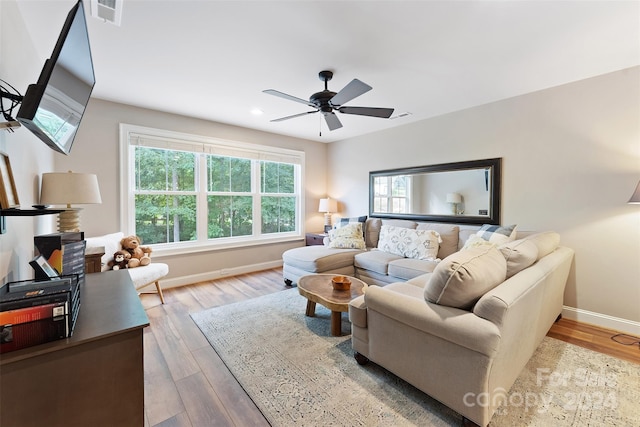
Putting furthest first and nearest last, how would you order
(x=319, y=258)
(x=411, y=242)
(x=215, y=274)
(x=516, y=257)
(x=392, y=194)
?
(x=392, y=194)
(x=215, y=274)
(x=411, y=242)
(x=319, y=258)
(x=516, y=257)

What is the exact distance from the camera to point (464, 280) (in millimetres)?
1414

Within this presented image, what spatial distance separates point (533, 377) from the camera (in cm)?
189

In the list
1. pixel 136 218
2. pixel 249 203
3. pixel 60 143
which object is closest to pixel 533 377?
pixel 60 143

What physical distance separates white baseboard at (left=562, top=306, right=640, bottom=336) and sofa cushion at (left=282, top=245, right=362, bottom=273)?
7.96 ft

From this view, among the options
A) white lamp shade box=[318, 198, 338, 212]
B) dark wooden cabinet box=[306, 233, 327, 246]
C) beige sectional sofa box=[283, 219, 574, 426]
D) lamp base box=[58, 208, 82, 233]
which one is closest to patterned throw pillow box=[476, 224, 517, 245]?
beige sectional sofa box=[283, 219, 574, 426]

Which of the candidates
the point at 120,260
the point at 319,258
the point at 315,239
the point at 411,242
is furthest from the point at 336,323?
the point at 315,239

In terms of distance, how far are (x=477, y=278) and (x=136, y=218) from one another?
→ 4012mm

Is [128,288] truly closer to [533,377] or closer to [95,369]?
[95,369]

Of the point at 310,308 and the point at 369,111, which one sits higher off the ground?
the point at 369,111

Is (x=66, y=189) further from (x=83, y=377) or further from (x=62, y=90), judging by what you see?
(x=83, y=377)

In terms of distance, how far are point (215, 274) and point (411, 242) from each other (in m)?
3.01

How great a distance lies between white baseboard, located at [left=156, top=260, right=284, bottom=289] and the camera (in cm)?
381

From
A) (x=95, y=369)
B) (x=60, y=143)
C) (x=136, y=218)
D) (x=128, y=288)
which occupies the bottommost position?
(x=95, y=369)

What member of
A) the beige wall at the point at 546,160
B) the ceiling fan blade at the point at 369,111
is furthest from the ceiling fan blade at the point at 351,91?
the beige wall at the point at 546,160
